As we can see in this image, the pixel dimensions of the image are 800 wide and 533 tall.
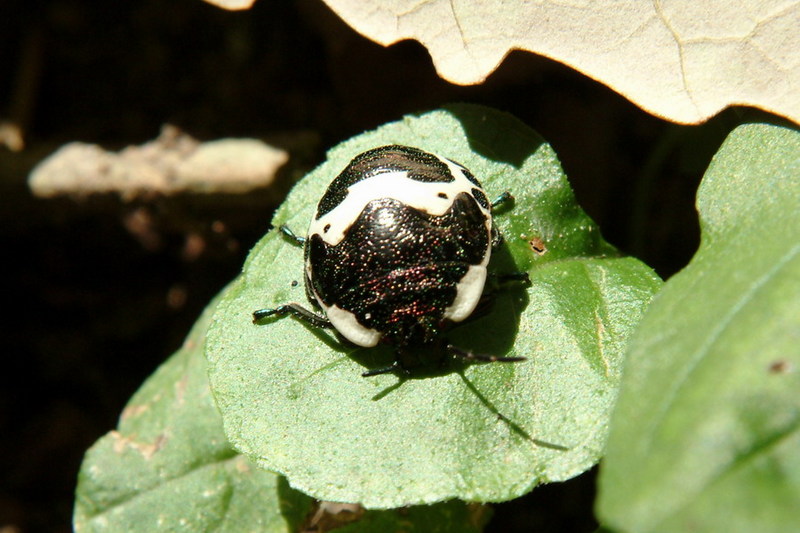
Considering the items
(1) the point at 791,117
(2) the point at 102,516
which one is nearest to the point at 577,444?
(1) the point at 791,117

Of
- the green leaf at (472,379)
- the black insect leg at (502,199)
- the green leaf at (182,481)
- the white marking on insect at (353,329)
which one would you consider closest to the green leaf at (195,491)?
the green leaf at (182,481)

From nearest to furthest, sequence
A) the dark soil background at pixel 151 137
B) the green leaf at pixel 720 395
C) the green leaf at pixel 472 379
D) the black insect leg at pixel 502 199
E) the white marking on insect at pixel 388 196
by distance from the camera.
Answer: the green leaf at pixel 720 395
the green leaf at pixel 472 379
the white marking on insect at pixel 388 196
the black insect leg at pixel 502 199
the dark soil background at pixel 151 137

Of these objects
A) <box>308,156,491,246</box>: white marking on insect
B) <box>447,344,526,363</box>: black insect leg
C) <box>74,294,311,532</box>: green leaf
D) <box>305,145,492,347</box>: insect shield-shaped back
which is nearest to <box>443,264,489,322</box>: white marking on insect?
<box>305,145,492,347</box>: insect shield-shaped back

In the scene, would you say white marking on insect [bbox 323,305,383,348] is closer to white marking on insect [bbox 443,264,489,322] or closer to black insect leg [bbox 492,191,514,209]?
white marking on insect [bbox 443,264,489,322]

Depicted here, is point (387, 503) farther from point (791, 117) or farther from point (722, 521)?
point (791, 117)

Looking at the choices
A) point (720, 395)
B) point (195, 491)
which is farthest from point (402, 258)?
point (195, 491)

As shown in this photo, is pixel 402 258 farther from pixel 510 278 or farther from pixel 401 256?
pixel 510 278

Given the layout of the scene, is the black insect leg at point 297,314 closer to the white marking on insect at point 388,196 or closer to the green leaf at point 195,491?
the white marking on insect at point 388,196
